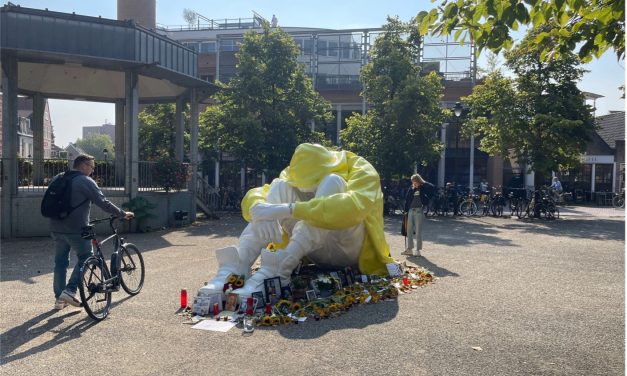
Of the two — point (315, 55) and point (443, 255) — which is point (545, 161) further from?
point (315, 55)

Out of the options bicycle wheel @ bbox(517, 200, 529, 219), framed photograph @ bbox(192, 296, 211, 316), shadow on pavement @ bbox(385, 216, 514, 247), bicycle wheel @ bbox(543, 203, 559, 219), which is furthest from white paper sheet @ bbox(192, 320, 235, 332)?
bicycle wheel @ bbox(517, 200, 529, 219)

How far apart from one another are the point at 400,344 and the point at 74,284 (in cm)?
368

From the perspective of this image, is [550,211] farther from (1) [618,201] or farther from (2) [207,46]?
(2) [207,46]

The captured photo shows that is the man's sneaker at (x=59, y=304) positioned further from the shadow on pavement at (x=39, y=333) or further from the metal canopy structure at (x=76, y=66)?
the metal canopy structure at (x=76, y=66)

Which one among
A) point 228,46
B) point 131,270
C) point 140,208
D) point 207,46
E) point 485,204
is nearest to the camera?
point 131,270

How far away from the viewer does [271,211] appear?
654 cm

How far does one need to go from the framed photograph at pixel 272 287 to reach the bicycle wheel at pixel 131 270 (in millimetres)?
1973

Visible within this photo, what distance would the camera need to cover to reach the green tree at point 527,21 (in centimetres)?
493

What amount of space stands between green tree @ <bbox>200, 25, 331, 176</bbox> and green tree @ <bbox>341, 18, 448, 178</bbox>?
85.2 inches

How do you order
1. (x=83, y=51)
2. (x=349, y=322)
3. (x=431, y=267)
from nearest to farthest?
(x=349, y=322) < (x=431, y=267) < (x=83, y=51)

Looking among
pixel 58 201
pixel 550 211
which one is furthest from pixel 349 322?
pixel 550 211

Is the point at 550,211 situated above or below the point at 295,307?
above

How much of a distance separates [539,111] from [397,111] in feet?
17.5

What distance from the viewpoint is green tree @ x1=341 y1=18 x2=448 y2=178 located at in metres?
21.6
